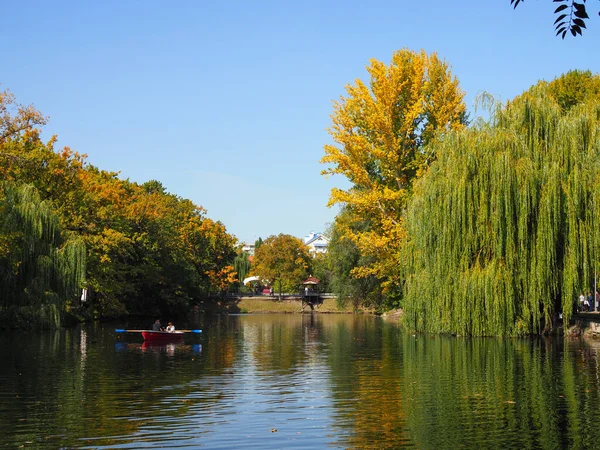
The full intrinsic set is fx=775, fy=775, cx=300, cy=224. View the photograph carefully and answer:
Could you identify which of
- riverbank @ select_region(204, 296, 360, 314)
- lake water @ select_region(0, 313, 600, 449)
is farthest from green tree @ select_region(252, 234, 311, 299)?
lake water @ select_region(0, 313, 600, 449)

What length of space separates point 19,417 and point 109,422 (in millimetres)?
2051

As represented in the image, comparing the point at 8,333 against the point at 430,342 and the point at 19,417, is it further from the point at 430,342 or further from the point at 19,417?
the point at 19,417

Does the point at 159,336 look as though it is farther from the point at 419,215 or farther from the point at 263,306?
the point at 263,306

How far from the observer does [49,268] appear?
135 ft

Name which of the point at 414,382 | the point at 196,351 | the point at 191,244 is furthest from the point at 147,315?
the point at 414,382

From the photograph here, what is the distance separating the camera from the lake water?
13969 millimetres

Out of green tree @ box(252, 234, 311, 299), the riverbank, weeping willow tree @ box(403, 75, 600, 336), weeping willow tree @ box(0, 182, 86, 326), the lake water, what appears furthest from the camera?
green tree @ box(252, 234, 311, 299)

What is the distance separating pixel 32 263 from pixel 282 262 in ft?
195

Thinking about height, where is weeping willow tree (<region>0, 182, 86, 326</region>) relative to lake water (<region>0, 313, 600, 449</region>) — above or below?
above

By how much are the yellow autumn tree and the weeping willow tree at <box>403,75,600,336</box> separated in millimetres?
10556

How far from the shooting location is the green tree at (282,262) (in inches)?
3861

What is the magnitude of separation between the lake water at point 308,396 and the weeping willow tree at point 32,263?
7.04 m

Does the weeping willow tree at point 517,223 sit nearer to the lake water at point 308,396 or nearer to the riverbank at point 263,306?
the lake water at point 308,396

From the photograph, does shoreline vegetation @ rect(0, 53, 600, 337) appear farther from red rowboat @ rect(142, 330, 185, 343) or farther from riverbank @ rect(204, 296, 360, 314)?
riverbank @ rect(204, 296, 360, 314)
